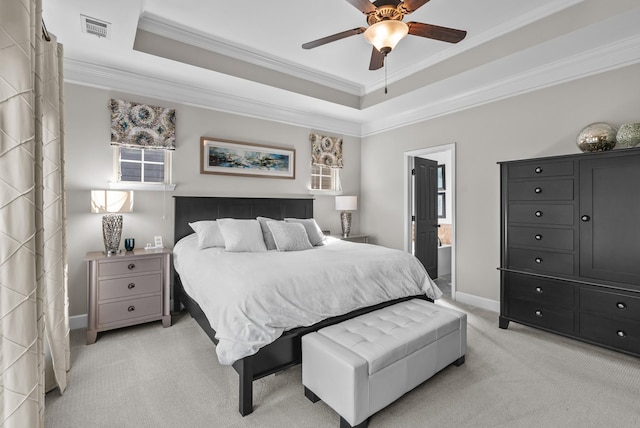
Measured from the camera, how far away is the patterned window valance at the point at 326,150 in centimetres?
502

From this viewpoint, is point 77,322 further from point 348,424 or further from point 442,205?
point 442,205

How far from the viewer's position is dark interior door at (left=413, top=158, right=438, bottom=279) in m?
4.90

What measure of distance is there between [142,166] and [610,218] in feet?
15.7

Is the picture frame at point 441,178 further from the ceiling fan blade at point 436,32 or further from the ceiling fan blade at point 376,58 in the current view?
the ceiling fan blade at point 436,32

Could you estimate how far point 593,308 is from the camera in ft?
8.76

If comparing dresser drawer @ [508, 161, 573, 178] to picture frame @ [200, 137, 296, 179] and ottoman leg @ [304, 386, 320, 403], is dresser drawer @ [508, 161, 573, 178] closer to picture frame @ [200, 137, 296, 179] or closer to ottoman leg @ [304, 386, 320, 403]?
ottoman leg @ [304, 386, 320, 403]

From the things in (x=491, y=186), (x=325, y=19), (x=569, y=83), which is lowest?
(x=491, y=186)

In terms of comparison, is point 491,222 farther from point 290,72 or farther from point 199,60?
point 199,60

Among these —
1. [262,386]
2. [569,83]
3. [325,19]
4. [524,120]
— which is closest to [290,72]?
[325,19]

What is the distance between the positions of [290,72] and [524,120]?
9.45 ft

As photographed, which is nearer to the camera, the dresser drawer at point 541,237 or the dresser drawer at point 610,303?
the dresser drawer at point 610,303

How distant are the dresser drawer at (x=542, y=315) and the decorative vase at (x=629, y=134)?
1.55m

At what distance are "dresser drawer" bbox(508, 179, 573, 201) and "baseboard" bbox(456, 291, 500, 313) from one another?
1.41 metres

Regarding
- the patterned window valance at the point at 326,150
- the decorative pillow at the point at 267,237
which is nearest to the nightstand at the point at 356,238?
the patterned window valance at the point at 326,150
